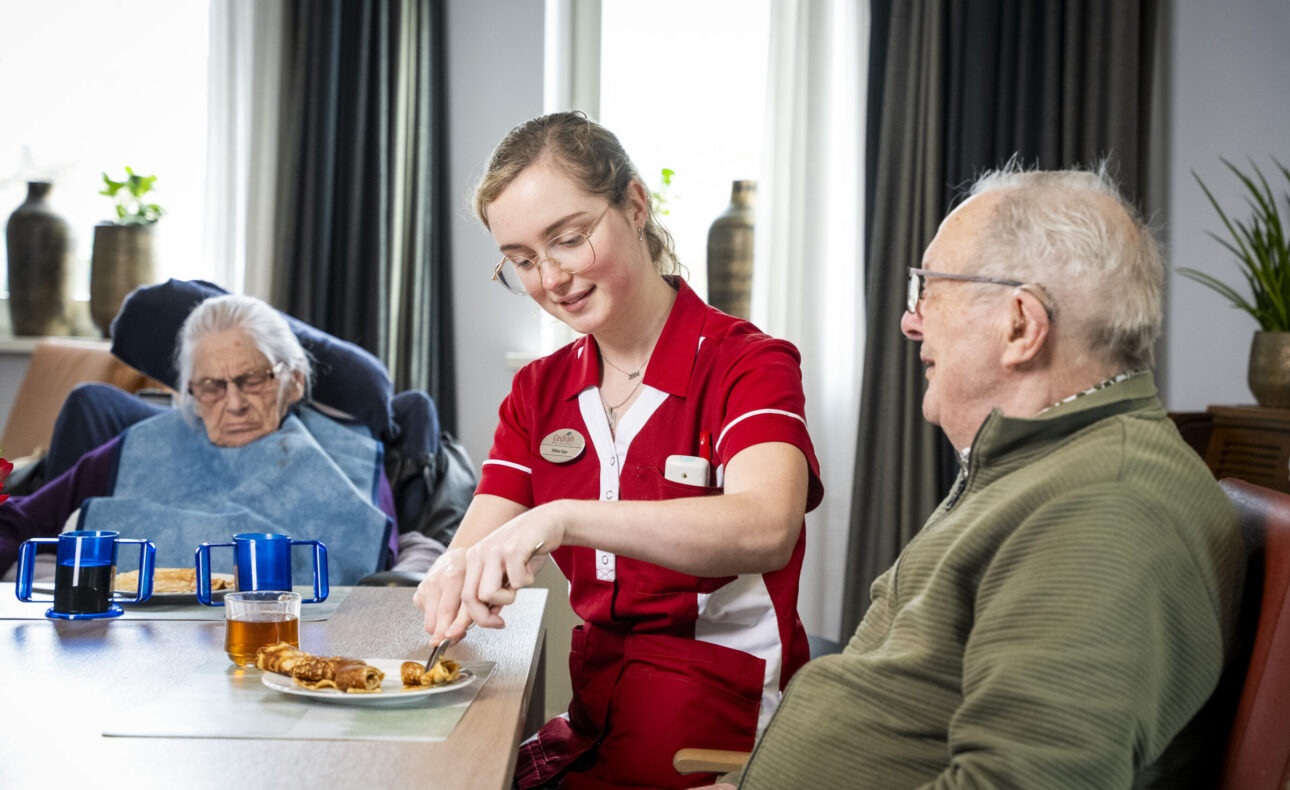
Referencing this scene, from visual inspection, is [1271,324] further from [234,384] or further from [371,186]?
[371,186]

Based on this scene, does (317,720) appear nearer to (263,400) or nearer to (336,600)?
(336,600)

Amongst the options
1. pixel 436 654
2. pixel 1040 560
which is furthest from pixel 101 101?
pixel 1040 560

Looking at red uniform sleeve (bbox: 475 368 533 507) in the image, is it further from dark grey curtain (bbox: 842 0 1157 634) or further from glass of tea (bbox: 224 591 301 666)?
dark grey curtain (bbox: 842 0 1157 634)

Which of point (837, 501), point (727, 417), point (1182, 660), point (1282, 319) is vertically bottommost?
point (837, 501)

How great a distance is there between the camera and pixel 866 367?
3.72 metres

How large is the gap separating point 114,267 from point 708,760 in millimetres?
3255

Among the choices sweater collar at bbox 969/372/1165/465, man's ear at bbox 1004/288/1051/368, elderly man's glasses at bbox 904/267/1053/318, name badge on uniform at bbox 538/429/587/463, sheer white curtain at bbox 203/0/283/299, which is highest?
sheer white curtain at bbox 203/0/283/299

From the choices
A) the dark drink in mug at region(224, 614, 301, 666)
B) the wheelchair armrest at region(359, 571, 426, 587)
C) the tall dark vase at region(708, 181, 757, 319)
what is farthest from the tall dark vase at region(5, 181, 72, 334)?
the dark drink in mug at region(224, 614, 301, 666)

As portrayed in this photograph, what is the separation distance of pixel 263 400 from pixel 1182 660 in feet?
7.25

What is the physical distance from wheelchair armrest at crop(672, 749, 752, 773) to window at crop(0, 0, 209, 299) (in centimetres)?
344

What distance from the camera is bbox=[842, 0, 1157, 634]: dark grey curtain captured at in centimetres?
355

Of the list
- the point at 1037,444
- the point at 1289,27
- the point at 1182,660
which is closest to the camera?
the point at 1182,660

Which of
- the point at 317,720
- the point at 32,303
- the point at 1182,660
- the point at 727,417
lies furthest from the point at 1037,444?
the point at 32,303

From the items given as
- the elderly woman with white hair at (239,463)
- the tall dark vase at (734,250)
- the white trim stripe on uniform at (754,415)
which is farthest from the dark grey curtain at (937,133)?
the white trim stripe on uniform at (754,415)
